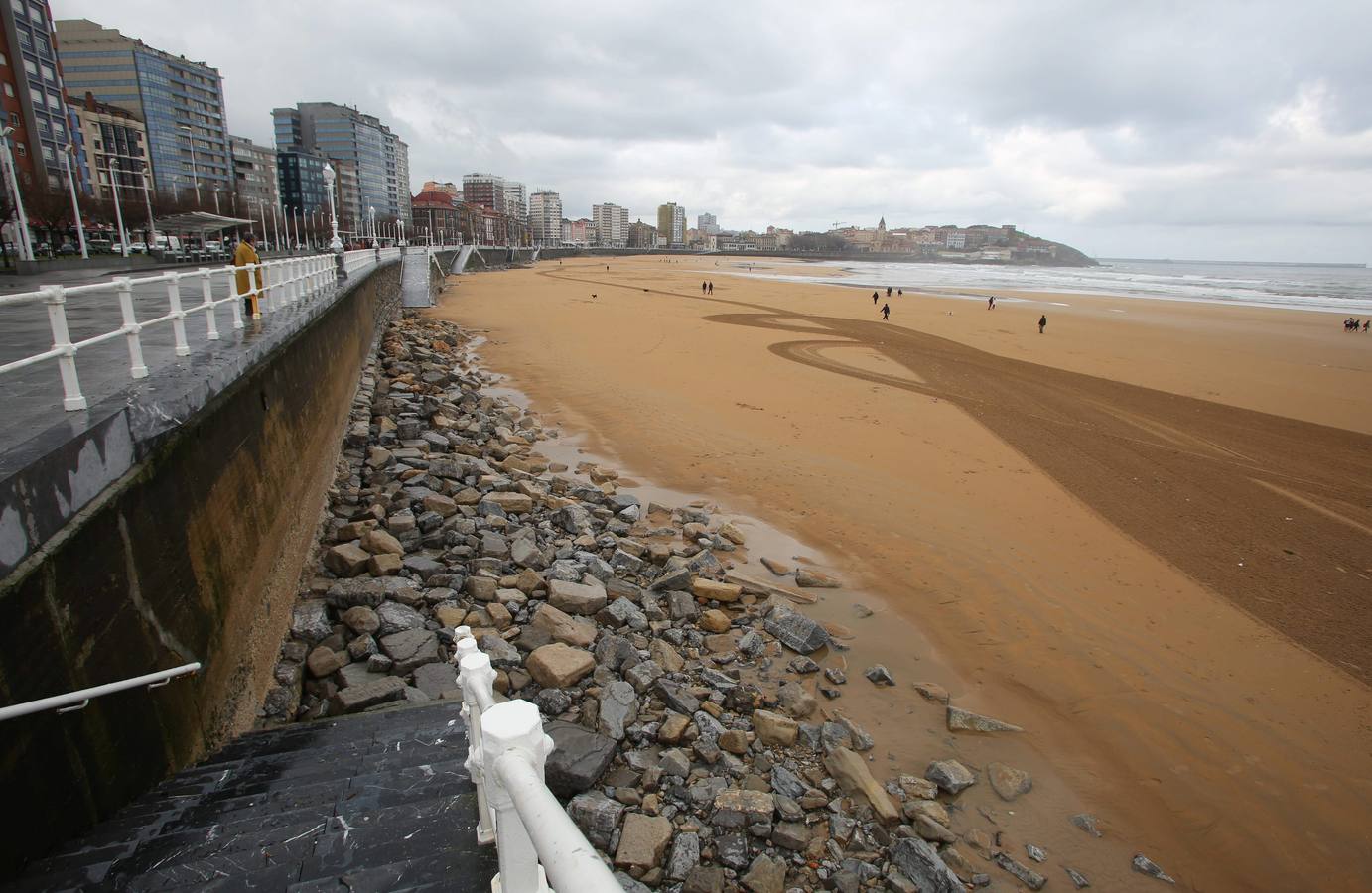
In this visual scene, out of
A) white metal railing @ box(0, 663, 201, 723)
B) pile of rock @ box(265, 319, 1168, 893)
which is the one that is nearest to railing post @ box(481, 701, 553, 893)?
white metal railing @ box(0, 663, 201, 723)

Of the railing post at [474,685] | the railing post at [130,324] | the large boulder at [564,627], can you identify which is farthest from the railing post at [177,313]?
the railing post at [474,685]

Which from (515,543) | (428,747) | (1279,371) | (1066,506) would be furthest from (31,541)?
(1279,371)

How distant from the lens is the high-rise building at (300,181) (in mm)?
132250

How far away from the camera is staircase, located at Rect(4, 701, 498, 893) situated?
2680 mm

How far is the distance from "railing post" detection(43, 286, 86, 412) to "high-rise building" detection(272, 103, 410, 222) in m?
156

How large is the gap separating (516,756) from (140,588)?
11.1 ft

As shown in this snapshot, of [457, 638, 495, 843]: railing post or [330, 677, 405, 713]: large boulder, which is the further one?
[330, 677, 405, 713]: large boulder

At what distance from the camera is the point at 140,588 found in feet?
11.9

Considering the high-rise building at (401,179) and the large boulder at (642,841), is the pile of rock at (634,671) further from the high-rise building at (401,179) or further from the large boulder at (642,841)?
the high-rise building at (401,179)

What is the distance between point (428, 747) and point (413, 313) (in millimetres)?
31472

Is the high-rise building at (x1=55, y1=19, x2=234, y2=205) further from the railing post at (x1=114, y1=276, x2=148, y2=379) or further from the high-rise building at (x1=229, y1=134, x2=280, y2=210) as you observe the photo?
the railing post at (x1=114, y1=276, x2=148, y2=379)

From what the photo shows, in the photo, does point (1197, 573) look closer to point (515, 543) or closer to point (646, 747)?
point (646, 747)

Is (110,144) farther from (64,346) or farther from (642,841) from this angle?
(642,841)

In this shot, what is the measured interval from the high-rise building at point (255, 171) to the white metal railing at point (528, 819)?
135 metres
